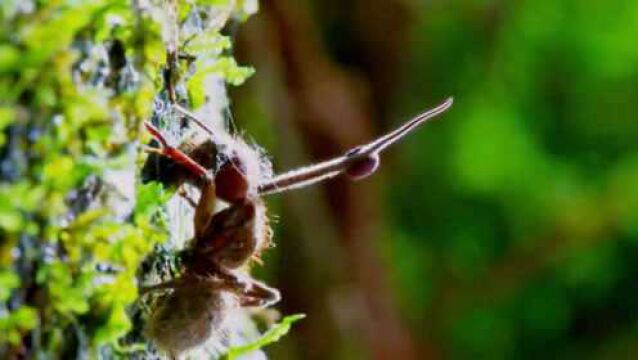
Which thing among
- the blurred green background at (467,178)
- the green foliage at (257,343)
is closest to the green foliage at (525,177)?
the blurred green background at (467,178)

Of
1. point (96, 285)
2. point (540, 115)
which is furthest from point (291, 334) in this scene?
point (96, 285)

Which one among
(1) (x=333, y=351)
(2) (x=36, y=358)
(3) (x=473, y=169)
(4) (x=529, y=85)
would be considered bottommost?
(2) (x=36, y=358)

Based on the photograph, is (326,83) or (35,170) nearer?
(35,170)

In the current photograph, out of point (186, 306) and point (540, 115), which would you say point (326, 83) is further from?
point (186, 306)

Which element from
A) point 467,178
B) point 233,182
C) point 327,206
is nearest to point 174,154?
point 233,182

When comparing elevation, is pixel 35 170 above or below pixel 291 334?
below

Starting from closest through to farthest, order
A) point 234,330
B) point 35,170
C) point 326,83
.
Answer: point 35,170, point 234,330, point 326,83

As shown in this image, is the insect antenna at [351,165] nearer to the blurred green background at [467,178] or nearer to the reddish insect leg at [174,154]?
the reddish insect leg at [174,154]

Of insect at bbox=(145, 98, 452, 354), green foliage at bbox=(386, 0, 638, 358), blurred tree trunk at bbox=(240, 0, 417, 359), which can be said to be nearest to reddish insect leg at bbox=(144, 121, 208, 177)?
insect at bbox=(145, 98, 452, 354)
